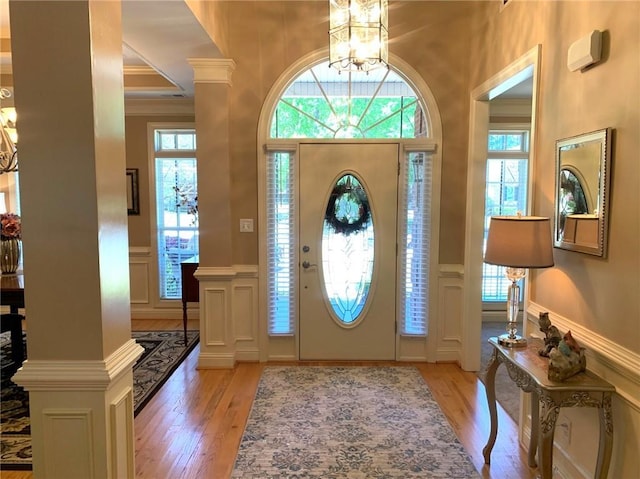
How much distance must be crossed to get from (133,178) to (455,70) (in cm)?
397

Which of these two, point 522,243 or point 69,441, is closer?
point 69,441

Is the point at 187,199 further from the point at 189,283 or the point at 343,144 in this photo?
the point at 343,144

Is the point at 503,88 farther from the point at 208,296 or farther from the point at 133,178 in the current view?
the point at 133,178

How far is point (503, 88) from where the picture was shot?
10.8ft

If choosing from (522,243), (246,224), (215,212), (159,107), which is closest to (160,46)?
(215,212)

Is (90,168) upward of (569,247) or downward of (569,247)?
upward

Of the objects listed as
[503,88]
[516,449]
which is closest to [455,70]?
[503,88]

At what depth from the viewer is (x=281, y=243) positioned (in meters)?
4.12

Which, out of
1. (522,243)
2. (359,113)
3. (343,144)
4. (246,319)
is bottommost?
(246,319)

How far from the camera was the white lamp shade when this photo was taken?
7.11 ft

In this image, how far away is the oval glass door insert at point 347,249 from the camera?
409 cm

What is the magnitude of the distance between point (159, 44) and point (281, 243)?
1.94 m

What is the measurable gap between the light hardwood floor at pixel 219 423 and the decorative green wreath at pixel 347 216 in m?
1.45

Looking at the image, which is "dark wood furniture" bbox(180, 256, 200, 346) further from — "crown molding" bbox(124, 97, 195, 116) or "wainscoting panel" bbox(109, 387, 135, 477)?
"wainscoting panel" bbox(109, 387, 135, 477)
